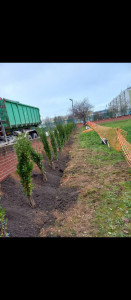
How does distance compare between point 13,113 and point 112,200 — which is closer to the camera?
point 112,200

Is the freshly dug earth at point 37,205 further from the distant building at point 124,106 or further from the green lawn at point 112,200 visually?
the distant building at point 124,106

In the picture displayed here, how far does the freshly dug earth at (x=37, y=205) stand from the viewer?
8.88 ft

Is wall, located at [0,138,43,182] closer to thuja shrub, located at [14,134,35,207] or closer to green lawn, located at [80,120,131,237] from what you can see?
thuja shrub, located at [14,134,35,207]

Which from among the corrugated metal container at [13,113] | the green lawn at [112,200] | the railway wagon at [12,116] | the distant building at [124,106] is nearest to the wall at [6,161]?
the railway wagon at [12,116]

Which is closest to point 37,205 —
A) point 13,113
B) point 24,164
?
point 24,164

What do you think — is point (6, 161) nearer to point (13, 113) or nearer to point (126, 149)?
point (126, 149)

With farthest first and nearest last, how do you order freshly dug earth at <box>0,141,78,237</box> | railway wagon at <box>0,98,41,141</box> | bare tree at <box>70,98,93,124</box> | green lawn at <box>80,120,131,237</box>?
1. bare tree at <box>70,98,93,124</box>
2. railway wagon at <box>0,98,41,141</box>
3. freshly dug earth at <box>0,141,78,237</box>
4. green lawn at <box>80,120,131,237</box>

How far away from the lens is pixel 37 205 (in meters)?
3.65

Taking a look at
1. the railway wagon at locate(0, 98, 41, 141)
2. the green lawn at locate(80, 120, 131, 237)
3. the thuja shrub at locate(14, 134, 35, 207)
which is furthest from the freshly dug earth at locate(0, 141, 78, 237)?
the railway wagon at locate(0, 98, 41, 141)

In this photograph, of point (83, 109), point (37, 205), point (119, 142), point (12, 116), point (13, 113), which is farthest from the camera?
point (83, 109)

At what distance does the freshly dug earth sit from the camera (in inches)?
107

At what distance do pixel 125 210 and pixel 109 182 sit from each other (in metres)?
1.44

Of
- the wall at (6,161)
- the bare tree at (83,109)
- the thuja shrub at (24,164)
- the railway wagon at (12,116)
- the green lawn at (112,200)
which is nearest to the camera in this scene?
the green lawn at (112,200)
